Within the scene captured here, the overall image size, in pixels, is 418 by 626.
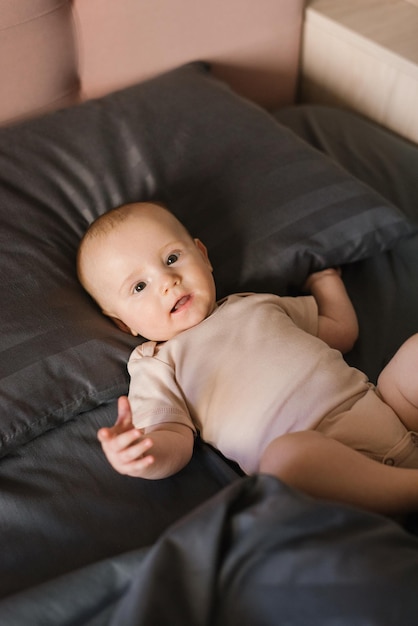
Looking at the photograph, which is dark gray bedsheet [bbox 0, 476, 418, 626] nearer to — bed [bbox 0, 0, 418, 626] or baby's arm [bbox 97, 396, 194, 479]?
bed [bbox 0, 0, 418, 626]

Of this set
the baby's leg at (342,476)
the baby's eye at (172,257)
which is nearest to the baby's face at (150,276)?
the baby's eye at (172,257)

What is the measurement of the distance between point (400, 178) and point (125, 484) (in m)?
0.92

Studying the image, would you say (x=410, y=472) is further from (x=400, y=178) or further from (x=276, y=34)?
(x=276, y=34)

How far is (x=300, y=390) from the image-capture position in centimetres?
96

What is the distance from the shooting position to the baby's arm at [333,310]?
1.12m

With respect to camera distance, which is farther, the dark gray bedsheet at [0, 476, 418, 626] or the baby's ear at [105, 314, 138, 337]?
the baby's ear at [105, 314, 138, 337]

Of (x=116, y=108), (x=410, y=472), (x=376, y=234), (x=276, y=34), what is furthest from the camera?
(x=276, y=34)

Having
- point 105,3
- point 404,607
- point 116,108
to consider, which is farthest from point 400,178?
point 404,607

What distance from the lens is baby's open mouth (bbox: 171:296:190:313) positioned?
1.04 m

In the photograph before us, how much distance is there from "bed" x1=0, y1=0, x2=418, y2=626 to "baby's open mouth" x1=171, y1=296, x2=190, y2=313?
0.30 feet

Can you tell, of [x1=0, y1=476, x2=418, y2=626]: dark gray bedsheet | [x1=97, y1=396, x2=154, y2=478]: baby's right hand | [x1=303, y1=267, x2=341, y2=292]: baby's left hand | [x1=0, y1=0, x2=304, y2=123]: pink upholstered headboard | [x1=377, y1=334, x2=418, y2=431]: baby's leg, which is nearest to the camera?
[x1=0, y1=476, x2=418, y2=626]: dark gray bedsheet

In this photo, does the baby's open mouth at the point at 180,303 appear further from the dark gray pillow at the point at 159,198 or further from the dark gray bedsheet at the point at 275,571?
the dark gray bedsheet at the point at 275,571

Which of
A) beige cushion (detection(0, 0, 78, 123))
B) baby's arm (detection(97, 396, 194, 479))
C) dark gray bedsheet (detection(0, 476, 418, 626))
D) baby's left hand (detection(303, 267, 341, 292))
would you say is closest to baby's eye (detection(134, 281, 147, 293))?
baby's arm (detection(97, 396, 194, 479))

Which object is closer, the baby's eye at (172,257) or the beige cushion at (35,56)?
the baby's eye at (172,257)
